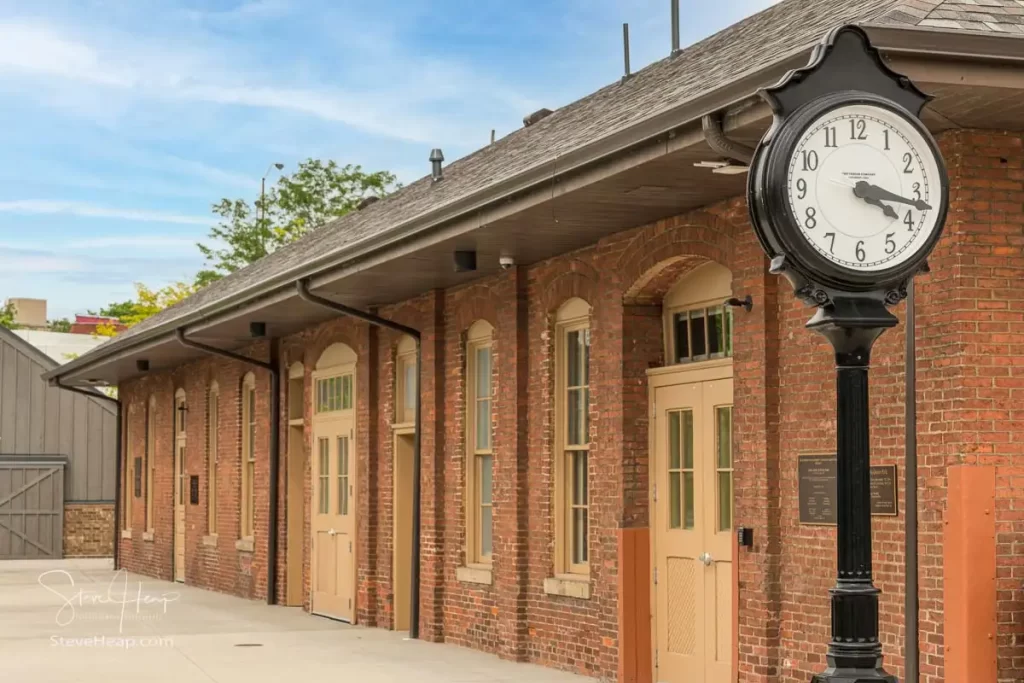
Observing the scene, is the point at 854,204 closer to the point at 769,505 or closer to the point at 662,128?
the point at 662,128

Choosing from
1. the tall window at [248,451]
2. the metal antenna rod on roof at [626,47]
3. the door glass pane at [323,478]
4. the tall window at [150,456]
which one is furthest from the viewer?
the tall window at [150,456]

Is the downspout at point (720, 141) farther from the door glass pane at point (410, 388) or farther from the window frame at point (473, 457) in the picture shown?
the door glass pane at point (410, 388)

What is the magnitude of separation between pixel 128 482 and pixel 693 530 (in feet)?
72.0

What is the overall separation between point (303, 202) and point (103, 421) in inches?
522

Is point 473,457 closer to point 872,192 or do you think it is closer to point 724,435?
point 724,435

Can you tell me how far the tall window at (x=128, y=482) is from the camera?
31.1 metres

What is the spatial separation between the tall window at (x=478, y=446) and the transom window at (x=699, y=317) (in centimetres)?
327

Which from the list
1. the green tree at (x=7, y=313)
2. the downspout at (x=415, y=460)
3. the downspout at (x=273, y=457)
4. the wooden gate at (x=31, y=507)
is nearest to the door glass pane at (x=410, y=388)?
the downspout at (x=415, y=460)

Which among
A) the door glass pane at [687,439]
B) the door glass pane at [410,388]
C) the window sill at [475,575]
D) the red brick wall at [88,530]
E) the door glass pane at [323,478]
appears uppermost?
the door glass pane at [410,388]

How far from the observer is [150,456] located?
1160 inches

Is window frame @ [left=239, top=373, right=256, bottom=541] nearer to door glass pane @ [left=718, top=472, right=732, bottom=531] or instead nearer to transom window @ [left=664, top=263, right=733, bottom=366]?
transom window @ [left=664, top=263, right=733, bottom=366]

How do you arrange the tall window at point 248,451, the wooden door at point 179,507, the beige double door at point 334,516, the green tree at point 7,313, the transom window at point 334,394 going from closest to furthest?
the beige double door at point 334,516 → the transom window at point 334,394 → the tall window at point 248,451 → the wooden door at point 179,507 → the green tree at point 7,313

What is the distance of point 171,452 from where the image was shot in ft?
89.8

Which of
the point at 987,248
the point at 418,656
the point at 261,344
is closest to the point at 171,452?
the point at 261,344
